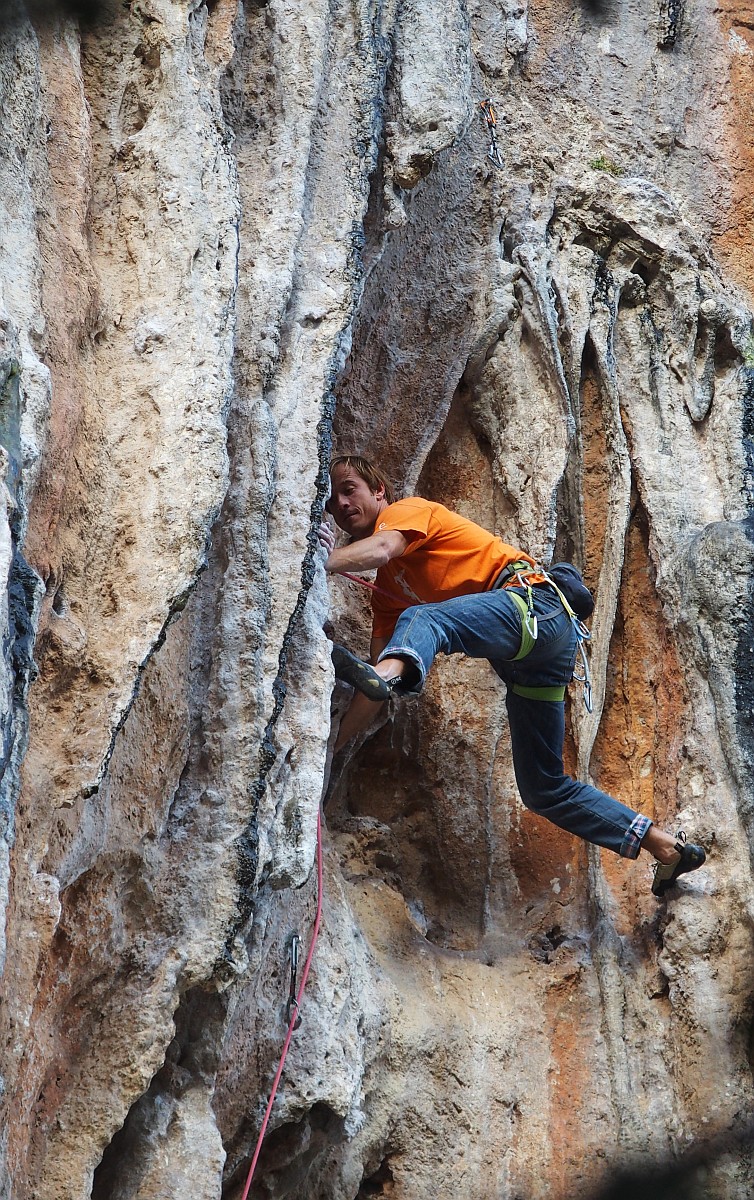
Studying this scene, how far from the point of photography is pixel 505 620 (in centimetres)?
390

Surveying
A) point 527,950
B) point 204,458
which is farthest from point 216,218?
point 527,950

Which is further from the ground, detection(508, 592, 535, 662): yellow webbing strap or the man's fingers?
the man's fingers

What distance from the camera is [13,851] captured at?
271 cm

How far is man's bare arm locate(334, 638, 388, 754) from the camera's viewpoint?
13.7 ft

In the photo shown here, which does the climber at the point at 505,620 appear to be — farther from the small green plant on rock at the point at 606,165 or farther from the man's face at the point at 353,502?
the small green plant on rock at the point at 606,165

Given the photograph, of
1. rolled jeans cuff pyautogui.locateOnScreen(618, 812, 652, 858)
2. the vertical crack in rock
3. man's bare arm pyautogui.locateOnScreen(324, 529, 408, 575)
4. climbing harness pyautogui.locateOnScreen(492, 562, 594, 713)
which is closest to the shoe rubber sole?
rolled jeans cuff pyautogui.locateOnScreen(618, 812, 652, 858)

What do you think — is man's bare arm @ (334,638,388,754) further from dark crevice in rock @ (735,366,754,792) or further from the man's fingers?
dark crevice in rock @ (735,366,754,792)

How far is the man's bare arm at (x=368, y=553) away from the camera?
3.80 meters

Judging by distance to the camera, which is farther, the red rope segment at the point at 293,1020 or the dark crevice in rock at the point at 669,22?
the dark crevice in rock at the point at 669,22

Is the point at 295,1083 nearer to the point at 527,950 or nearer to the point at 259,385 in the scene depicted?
the point at 527,950

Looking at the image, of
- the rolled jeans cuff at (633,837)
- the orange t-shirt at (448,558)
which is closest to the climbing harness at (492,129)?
the orange t-shirt at (448,558)

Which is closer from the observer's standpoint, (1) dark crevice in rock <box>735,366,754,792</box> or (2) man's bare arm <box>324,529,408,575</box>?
(2) man's bare arm <box>324,529,408,575</box>

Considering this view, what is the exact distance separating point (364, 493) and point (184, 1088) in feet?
6.06

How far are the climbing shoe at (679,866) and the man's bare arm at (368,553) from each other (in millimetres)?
1315
